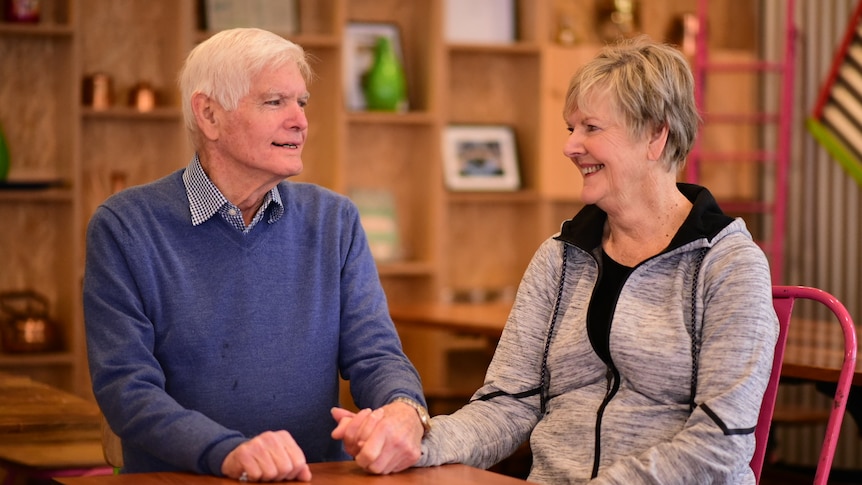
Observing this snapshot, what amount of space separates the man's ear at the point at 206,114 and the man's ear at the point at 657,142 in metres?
0.81

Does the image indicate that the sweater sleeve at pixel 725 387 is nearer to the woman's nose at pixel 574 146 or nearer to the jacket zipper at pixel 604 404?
the jacket zipper at pixel 604 404

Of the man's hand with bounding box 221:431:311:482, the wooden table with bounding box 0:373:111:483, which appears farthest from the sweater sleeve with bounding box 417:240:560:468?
the wooden table with bounding box 0:373:111:483

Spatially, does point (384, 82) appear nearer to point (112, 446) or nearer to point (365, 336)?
point (365, 336)

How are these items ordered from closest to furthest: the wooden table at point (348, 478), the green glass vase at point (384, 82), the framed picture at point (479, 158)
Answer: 1. the wooden table at point (348, 478)
2. the green glass vase at point (384, 82)
3. the framed picture at point (479, 158)

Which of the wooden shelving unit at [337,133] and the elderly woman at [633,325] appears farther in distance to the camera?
the wooden shelving unit at [337,133]

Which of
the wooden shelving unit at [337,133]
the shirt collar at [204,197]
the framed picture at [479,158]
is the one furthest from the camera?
the framed picture at [479,158]

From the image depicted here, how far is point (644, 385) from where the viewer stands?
6.33ft

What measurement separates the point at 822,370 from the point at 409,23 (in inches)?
134

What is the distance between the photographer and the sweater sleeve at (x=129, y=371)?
1.79m

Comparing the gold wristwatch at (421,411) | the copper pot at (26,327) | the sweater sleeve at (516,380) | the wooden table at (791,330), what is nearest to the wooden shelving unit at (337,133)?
the copper pot at (26,327)

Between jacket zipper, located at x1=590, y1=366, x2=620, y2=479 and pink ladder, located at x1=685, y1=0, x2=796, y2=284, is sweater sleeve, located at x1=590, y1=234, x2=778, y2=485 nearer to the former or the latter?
jacket zipper, located at x1=590, y1=366, x2=620, y2=479

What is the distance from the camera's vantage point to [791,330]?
340 centimetres

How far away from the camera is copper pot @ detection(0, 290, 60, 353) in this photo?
4.61 m

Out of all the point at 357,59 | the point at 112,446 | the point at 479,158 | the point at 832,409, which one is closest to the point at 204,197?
the point at 112,446
